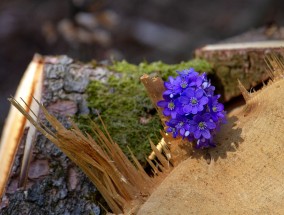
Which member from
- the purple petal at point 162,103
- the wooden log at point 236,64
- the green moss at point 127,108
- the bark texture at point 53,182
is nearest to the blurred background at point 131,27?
the wooden log at point 236,64

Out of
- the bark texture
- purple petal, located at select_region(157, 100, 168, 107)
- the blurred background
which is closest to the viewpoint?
purple petal, located at select_region(157, 100, 168, 107)

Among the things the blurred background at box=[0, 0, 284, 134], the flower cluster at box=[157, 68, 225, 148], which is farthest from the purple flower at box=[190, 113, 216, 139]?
the blurred background at box=[0, 0, 284, 134]

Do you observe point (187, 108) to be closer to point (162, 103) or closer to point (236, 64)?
point (162, 103)

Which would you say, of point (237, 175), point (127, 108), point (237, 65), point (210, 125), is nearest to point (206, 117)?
point (210, 125)

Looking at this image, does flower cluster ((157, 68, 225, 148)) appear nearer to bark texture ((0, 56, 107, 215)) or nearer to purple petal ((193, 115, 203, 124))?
purple petal ((193, 115, 203, 124))

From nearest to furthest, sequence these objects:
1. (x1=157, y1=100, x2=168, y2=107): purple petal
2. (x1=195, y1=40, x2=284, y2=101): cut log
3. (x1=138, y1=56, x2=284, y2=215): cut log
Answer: (x1=138, y1=56, x2=284, y2=215): cut log
(x1=157, y1=100, x2=168, y2=107): purple petal
(x1=195, y1=40, x2=284, y2=101): cut log

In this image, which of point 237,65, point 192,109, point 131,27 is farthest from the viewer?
point 131,27

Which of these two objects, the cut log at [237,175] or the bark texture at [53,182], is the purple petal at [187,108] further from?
the bark texture at [53,182]
